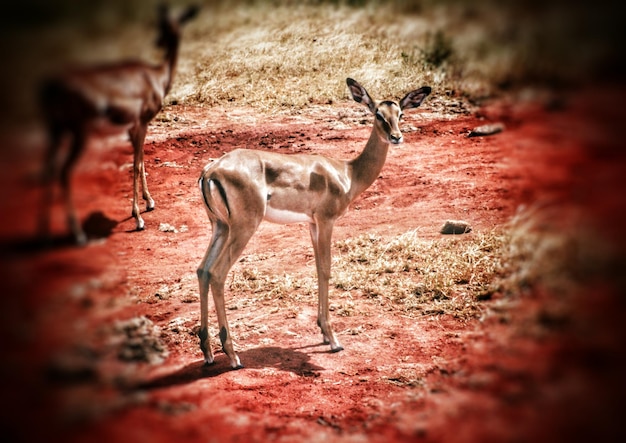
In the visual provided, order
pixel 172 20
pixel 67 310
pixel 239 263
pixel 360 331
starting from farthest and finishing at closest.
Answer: pixel 239 263, pixel 360 331, pixel 172 20, pixel 67 310

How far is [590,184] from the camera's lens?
9.01 feet

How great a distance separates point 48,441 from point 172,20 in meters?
2.15

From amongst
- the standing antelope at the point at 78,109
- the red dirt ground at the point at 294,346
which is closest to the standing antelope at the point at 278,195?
the red dirt ground at the point at 294,346

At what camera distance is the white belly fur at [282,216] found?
6.75 m

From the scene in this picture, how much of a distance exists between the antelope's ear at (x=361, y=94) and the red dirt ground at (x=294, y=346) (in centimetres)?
209

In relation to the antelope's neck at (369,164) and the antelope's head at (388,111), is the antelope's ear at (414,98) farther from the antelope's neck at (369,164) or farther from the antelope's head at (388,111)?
the antelope's neck at (369,164)

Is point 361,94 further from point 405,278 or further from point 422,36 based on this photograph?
point 422,36

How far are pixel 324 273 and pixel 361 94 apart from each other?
87.5 inches

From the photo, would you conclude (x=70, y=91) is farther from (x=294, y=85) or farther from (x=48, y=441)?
(x=294, y=85)

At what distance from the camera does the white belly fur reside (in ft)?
22.2

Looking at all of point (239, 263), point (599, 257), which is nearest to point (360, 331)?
point (239, 263)

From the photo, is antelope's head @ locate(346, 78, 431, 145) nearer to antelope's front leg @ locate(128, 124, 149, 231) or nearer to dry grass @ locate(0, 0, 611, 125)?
dry grass @ locate(0, 0, 611, 125)

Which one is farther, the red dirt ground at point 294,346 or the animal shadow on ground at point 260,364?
the animal shadow on ground at point 260,364

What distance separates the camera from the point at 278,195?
6.67m
